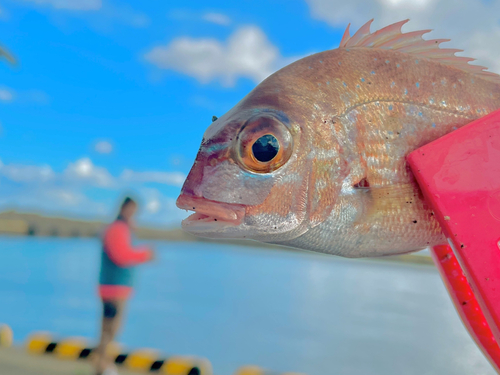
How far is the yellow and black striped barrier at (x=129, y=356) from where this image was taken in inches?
154

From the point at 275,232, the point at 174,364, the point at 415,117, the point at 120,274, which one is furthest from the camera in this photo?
the point at 174,364

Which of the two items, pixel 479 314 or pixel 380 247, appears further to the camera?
pixel 479 314

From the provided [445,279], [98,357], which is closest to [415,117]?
[445,279]

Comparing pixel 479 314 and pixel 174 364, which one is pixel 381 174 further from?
pixel 174 364

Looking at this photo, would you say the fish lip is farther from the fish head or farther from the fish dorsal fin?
the fish dorsal fin

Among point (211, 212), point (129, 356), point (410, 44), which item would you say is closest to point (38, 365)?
point (129, 356)

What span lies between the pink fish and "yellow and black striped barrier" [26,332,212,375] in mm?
3346

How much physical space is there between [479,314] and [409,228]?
358 millimetres

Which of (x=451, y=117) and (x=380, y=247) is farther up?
(x=451, y=117)

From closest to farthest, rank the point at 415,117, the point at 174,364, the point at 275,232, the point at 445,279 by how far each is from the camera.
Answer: the point at 275,232, the point at 415,117, the point at 445,279, the point at 174,364

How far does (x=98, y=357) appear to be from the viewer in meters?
3.59

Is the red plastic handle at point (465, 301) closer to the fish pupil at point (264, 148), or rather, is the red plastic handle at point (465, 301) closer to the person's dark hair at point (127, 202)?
the fish pupil at point (264, 148)

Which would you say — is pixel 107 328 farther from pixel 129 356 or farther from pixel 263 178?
pixel 263 178

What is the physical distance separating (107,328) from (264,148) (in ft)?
10.7
